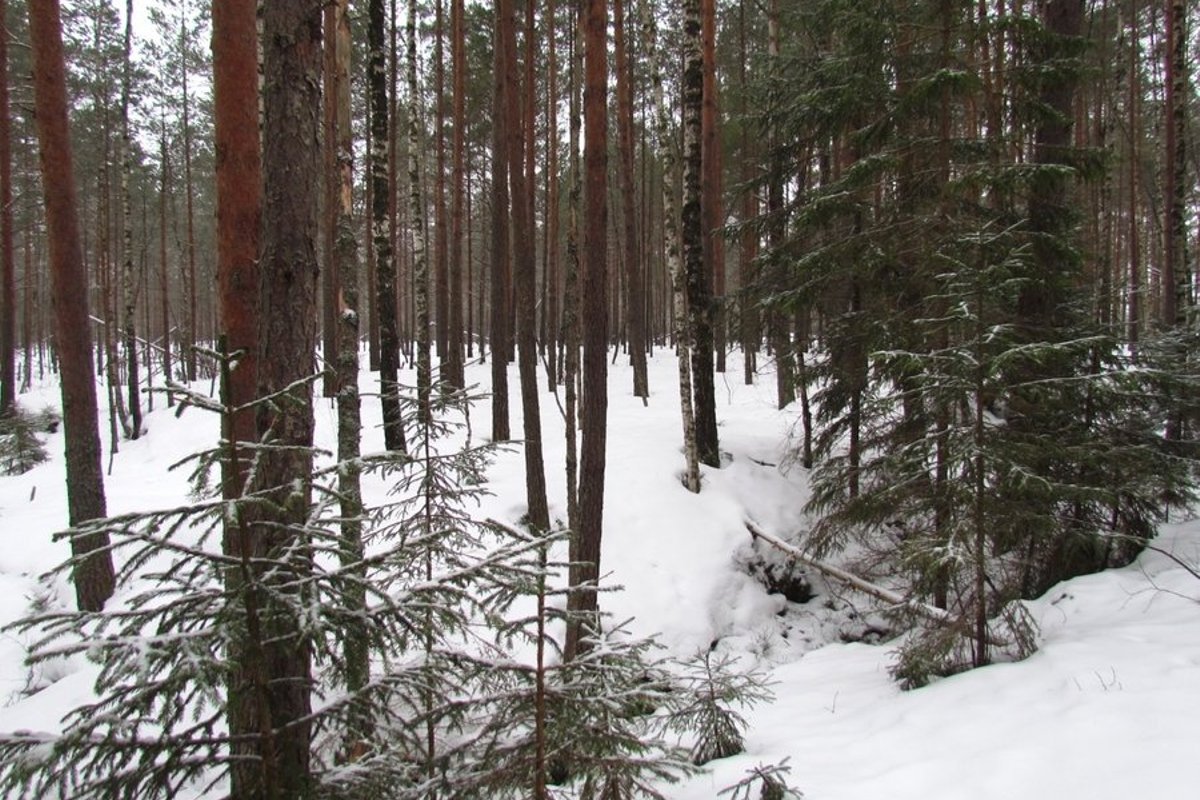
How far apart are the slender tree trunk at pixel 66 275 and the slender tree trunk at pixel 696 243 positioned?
300 inches

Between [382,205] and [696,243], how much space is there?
4.56 metres

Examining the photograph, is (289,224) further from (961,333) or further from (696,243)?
(696,243)

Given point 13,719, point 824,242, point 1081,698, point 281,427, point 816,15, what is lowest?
point 13,719

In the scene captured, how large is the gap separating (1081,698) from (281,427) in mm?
4780

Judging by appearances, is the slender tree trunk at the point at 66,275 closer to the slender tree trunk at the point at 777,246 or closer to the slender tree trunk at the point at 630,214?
the slender tree trunk at the point at 630,214

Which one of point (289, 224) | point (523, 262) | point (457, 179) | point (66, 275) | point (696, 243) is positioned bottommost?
point (289, 224)

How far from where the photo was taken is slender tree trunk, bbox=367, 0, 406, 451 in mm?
7754

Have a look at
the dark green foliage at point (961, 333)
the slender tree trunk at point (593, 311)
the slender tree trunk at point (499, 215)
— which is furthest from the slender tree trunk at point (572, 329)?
the dark green foliage at point (961, 333)

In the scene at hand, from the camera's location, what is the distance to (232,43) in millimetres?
4059

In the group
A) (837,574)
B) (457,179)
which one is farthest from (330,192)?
(837,574)

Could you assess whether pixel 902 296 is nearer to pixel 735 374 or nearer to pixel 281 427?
pixel 281 427

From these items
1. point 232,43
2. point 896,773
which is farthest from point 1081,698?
point 232,43

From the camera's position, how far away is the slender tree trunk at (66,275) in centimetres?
679

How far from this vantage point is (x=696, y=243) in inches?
366
